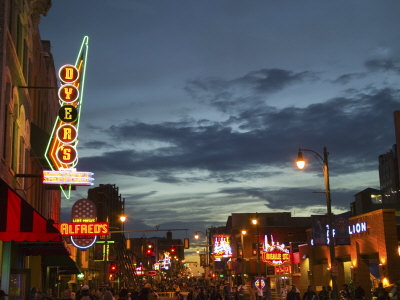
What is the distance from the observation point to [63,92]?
26766 mm

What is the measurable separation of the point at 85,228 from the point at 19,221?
14.2 m

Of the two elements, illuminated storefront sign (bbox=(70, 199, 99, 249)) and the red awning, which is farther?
illuminated storefront sign (bbox=(70, 199, 99, 249))

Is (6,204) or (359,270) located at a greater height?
(6,204)

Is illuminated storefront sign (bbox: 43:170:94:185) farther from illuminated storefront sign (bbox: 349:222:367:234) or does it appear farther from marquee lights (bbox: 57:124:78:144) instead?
illuminated storefront sign (bbox: 349:222:367:234)

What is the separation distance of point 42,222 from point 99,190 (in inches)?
2938

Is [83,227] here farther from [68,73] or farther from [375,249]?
[375,249]

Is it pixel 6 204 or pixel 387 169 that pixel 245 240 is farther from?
pixel 387 169

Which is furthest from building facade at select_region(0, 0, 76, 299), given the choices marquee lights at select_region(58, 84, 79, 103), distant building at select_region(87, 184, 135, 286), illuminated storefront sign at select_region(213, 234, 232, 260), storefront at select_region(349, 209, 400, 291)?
illuminated storefront sign at select_region(213, 234, 232, 260)

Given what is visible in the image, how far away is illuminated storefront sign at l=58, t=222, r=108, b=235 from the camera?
2809 centimetres

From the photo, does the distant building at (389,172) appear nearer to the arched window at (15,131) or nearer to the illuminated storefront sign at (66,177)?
the illuminated storefront sign at (66,177)

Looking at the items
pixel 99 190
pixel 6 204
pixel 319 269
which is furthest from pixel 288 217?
pixel 6 204

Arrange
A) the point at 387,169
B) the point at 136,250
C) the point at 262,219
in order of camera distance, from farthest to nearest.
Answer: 1. the point at 387,169
2. the point at 136,250
3. the point at 262,219

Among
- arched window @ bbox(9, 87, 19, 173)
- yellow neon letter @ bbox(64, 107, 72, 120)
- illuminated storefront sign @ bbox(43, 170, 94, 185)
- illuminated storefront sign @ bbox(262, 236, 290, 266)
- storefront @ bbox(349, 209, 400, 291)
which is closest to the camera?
arched window @ bbox(9, 87, 19, 173)

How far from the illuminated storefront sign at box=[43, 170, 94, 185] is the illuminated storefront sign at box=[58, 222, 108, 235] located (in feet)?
10.5
